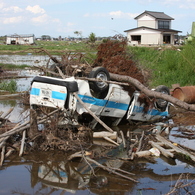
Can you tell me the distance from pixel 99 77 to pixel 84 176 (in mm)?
3252

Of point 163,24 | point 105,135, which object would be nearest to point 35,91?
point 105,135

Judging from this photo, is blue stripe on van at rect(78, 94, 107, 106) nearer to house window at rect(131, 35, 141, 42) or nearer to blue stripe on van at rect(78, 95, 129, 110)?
blue stripe on van at rect(78, 95, 129, 110)

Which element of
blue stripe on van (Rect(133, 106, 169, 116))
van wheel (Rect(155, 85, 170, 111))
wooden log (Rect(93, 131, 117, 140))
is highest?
van wheel (Rect(155, 85, 170, 111))

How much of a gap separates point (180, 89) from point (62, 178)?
8700mm

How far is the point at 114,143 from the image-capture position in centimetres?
859

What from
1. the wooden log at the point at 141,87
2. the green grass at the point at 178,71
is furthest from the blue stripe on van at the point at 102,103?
the green grass at the point at 178,71

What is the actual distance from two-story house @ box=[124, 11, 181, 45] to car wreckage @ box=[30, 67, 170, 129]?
50.9m

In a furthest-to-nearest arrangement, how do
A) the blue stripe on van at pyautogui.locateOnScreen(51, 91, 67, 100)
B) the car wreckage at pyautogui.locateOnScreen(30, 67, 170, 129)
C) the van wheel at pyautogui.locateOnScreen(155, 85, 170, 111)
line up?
the van wheel at pyautogui.locateOnScreen(155, 85, 170, 111) < the car wreckage at pyautogui.locateOnScreen(30, 67, 170, 129) < the blue stripe on van at pyautogui.locateOnScreen(51, 91, 67, 100)

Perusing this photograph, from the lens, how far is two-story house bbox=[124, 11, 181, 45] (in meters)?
60.9

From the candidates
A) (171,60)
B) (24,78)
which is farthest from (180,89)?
(24,78)

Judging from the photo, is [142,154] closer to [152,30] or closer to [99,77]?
[99,77]

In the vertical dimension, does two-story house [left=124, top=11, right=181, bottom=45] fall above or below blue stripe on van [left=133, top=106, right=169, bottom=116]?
above

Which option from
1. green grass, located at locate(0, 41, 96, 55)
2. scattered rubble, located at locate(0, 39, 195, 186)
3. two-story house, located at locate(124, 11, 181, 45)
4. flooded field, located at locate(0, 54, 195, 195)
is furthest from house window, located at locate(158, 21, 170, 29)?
flooded field, located at locate(0, 54, 195, 195)

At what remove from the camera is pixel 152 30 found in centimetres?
6119
